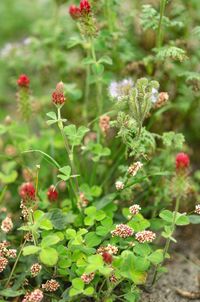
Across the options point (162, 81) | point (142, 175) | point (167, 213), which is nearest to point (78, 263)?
point (167, 213)

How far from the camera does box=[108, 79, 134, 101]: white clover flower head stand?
2340 mm

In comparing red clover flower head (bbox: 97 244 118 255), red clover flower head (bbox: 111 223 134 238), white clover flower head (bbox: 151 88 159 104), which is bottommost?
red clover flower head (bbox: 97 244 118 255)

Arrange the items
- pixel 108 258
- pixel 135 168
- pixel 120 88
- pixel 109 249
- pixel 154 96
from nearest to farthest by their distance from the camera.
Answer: pixel 108 258 < pixel 109 249 < pixel 135 168 < pixel 154 96 < pixel 120 88

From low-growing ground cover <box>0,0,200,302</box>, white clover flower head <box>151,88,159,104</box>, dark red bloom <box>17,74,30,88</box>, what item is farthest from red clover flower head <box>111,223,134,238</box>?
dark red bloom <box>17,74,30,88</box>

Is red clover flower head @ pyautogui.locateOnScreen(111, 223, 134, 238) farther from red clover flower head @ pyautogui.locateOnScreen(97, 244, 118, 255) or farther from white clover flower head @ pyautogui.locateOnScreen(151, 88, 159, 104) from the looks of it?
white clover flower head @ pyautogui.locateOnScreen(151, 88, 159, 104)

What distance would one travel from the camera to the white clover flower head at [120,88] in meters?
2.34

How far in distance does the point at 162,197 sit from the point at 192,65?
0.75 metres

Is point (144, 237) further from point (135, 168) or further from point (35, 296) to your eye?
point (35, 296)

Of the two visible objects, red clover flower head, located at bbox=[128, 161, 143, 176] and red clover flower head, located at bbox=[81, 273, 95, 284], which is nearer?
red clover flower head, located at bbox=[81, 273, 95, 284]

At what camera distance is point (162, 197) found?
2.39 meters

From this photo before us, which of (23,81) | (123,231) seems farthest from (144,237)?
(23,81)

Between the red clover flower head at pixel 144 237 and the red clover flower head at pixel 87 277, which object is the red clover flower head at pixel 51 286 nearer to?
the red clover flower head at pixel 87 277

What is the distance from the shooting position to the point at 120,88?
2.43 metres

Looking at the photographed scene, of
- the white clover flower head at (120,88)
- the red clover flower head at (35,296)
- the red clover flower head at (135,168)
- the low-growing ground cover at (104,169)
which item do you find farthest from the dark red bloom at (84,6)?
the red clover flower head at (35,296)
